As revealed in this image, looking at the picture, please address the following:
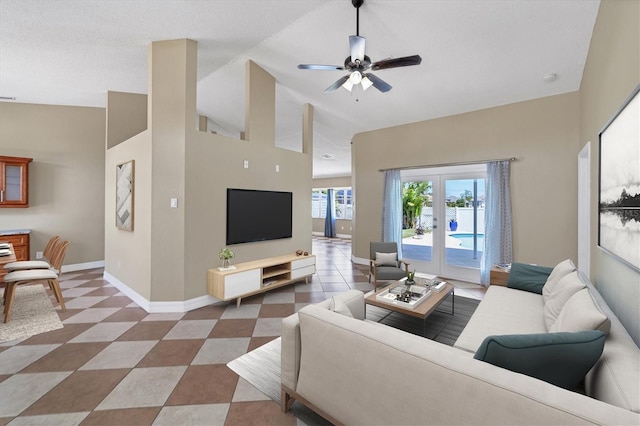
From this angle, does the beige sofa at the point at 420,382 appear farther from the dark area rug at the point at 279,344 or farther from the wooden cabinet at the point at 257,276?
the wooden cabinet at the point at 257,276

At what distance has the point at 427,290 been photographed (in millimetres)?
3053

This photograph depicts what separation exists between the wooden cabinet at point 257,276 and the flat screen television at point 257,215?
1.37 feet

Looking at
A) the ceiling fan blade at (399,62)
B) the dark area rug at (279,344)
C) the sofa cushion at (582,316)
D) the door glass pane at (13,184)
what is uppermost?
the ceiling fan blade at (399,62)

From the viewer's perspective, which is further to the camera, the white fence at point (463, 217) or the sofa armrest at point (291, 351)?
the white fence at point (463, 217)

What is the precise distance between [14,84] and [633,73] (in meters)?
7.51

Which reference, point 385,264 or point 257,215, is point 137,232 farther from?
point 385,264

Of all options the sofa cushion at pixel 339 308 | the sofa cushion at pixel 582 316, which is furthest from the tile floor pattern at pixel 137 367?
the sofa cushion at pixel 582 316

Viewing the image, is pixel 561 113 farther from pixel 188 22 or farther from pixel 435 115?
pixel 188 22

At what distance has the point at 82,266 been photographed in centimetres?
531

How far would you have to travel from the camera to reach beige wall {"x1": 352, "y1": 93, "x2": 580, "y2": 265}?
3895 millimetres

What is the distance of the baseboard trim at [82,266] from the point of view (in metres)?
5.14

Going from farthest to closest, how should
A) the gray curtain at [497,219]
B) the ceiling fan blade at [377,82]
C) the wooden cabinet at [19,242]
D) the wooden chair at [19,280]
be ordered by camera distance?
1. the wooden cabinet at [19,242]
2. the gray curtain at [497,219]
3. the wooden chair at [19,280]
4. the ceiling fan blade at [377,82]

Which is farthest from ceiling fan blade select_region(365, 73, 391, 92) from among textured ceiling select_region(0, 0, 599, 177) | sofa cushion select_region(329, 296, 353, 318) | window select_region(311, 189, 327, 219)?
window select_region(311, 189, 327, 219)

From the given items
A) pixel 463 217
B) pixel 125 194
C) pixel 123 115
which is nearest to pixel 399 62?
pixel 463 217
